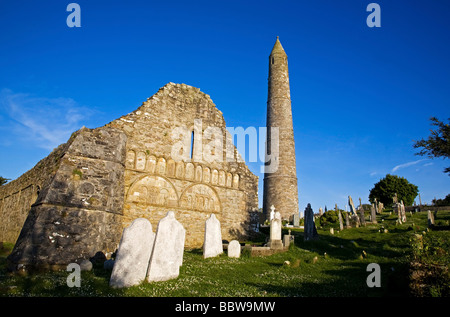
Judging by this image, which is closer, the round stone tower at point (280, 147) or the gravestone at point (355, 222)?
the gravestone at point (355, 222)

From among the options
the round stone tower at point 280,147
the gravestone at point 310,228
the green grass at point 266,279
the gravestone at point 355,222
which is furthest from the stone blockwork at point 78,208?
the round stone tower at point 280,147

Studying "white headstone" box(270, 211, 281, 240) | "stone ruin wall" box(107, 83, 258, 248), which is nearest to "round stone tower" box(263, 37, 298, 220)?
"stone ruin wall" box(107, 83, 258, 248)

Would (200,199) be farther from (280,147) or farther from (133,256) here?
(280,147)

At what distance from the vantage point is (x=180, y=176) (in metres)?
16.6

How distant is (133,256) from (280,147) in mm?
28921

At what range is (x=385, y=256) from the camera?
1210cm

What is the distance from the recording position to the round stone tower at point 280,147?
3256cm

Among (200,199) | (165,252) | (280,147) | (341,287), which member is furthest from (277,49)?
(165,252)

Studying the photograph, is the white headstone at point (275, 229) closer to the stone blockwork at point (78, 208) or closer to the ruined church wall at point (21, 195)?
the stone blockwork at point (78, 208)

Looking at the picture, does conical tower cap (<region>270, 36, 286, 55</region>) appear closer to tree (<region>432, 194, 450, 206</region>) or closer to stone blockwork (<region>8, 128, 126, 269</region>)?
stone blockwork (<region>8, 128, 126, 269</region>)

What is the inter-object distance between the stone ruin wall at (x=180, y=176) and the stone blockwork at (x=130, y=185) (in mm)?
53

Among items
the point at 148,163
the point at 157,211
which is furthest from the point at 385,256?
the point at 148,163
